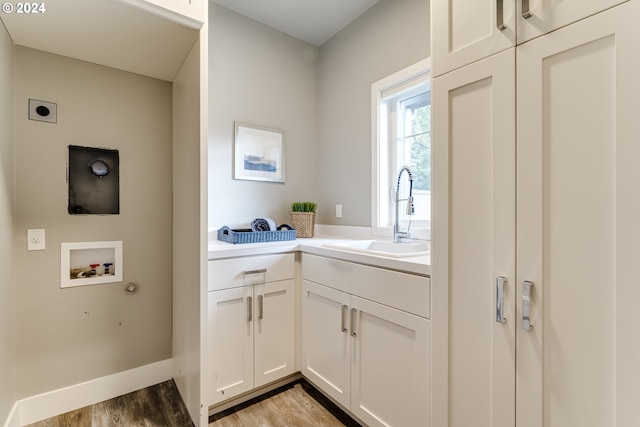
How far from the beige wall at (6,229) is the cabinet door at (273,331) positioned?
1145mm

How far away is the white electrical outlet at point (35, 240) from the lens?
1.58 metres

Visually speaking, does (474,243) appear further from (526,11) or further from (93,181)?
(93,181)

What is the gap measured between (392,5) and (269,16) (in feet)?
3.10

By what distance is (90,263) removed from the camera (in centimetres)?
176

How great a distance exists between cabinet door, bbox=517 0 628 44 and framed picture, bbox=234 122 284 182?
73.3 inches

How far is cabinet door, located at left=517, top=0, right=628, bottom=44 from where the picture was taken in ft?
2.48

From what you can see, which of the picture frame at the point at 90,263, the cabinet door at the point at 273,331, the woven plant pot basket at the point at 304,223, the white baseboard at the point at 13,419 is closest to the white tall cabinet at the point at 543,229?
the cabinet door at the point at 273,331

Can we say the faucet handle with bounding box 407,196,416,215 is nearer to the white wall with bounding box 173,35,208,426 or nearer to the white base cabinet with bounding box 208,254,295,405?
the white base cabinet with bounding box 208,254,295,405

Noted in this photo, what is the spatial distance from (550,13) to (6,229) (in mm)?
2267

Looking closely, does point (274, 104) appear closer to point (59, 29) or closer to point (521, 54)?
point (59, 29)

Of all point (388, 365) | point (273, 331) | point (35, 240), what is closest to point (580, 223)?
point (388, 365)

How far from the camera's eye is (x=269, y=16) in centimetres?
237

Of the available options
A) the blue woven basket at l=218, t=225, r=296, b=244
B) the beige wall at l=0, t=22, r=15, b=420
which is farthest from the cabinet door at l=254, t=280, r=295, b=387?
the beige wall at l=0, t=22, r=15, b=420

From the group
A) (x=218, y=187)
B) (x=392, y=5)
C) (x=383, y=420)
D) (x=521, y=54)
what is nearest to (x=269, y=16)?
(x=392, y=5)
